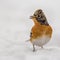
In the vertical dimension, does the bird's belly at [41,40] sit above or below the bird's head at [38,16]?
below

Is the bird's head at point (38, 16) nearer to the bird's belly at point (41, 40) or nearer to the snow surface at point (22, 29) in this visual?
the bird's belly at point (41, 40)

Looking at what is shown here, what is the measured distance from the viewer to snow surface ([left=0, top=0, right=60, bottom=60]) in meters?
2.63

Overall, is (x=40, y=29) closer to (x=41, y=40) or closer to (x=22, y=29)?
(x=41, y=40)

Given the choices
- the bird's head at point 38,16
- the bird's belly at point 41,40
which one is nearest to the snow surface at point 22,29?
the bird's belly at point 41,40

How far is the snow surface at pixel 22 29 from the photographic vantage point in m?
2.63

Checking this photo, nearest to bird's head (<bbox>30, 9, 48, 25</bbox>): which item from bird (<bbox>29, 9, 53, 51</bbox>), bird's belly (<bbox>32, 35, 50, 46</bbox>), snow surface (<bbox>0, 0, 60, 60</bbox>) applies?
bird (<bbox>29, 9, 53, 51</bbox>)

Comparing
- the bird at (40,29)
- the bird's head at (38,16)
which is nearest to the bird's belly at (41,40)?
the bird at (40,29)

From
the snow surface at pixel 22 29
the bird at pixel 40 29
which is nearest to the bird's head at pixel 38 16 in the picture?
the bird at pixel 40 29

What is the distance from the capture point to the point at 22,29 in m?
3.71

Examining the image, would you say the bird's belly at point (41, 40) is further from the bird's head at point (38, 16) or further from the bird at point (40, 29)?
the bird's head at point (38, 16)

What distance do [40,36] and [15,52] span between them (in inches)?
7.9

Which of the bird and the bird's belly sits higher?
the bird

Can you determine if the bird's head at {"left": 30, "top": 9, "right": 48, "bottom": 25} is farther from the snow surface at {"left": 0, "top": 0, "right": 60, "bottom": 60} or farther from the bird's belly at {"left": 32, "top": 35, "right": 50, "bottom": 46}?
the snow surface at {"left": 0, "top": 0, "right": 60, "bottom": 60}

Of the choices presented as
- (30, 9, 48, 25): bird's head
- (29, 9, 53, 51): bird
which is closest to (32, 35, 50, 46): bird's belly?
(29, 9, 53, 51): bird
